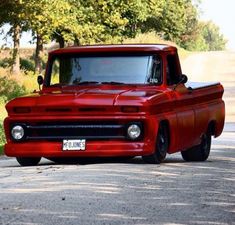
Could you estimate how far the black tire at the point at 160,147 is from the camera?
14.0 metres

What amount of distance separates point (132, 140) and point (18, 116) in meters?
1.79

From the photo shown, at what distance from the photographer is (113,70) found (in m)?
15.0

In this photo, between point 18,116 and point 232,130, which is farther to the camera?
point 232,130

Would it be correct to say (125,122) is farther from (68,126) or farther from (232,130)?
(232,130)

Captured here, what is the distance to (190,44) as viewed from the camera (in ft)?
420

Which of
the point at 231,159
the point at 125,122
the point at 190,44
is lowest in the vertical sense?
the point at 190,44

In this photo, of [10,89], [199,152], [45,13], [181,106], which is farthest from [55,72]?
[10,89]

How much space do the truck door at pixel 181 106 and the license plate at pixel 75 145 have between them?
157 centimetres

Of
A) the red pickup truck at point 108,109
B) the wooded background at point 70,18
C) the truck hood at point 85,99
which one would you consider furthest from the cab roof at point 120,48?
the wooded background at point 70,18

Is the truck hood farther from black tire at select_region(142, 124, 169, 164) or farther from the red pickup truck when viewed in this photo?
black tire at select_region(142, 124, 169, 164)

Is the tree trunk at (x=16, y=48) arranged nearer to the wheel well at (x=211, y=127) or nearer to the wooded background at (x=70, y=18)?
the wooded background at (x=70, y=18)

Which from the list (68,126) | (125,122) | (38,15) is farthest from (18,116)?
(38,15)

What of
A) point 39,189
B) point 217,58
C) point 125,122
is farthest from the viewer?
point 217,58

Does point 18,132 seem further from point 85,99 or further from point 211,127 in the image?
point 211,127
